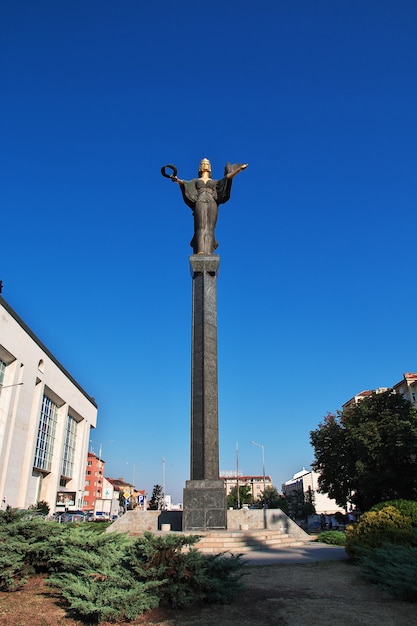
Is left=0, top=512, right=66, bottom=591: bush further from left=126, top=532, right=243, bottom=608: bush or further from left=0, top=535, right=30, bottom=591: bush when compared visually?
left=126, top=532, right=243, bottom=608: bush

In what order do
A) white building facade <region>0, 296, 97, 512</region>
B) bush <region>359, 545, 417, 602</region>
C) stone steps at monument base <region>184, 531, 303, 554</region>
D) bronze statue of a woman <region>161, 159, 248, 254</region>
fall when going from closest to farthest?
bush <region>359, 545, 417, 602</region>
stone steps at monument base <region>184, 531, 303, 554</region>
bronze statue of a woman <region>161, 159, 248, 254</region>
white building facade <region>0, 296, 97, 512</region>

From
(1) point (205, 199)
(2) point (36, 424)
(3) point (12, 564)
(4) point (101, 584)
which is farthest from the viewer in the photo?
(2) point (36, 424)

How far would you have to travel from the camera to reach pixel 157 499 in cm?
8938

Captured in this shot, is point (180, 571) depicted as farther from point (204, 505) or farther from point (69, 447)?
point (69, 447)

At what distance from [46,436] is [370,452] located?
3904cm

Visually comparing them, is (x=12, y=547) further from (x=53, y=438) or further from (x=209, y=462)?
(x=53, y=438)

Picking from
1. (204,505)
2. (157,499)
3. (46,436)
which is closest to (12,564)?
(204,505)

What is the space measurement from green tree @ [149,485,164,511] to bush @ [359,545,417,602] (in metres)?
81.4

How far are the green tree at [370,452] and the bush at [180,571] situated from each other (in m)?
19.6


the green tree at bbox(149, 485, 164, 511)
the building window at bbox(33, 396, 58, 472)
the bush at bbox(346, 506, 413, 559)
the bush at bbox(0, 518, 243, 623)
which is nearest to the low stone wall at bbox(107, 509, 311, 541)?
the bush at bbox(346, 506, 413, 559)

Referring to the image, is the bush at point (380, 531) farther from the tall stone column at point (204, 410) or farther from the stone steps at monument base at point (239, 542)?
the tall stone column at point (204, 410)

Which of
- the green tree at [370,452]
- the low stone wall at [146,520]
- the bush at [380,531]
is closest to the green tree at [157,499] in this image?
the green tree at [370,452]

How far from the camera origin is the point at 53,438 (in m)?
55.4

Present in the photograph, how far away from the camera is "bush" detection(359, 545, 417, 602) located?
22.0 feet
